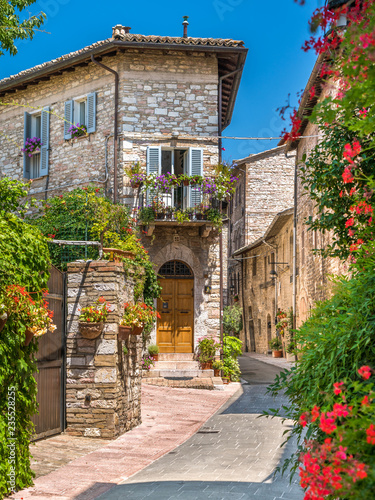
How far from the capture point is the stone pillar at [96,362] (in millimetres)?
9023

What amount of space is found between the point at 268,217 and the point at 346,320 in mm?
27665

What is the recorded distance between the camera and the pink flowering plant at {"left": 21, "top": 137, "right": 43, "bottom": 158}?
1805cm

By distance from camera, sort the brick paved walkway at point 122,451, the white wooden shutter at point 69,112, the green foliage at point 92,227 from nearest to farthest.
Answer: the brick paved walkway at point 122,451 < the green foliage at point 92,227 < the white wooden shutter at point 69,112

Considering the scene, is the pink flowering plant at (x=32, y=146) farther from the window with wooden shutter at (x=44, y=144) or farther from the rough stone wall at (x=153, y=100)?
the rough stone wall at (x=153, y=100)

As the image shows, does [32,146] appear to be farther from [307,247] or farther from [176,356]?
[307,247]

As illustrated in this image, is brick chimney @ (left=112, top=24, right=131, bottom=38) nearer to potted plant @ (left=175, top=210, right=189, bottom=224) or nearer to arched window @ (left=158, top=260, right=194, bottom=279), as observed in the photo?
potted plant @ (left=175, top=210, right=189, bottom=224)

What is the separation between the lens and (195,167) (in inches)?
636

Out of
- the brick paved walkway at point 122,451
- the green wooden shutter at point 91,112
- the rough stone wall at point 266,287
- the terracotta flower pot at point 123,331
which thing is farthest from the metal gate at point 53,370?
the rough stone wall at point 266,287

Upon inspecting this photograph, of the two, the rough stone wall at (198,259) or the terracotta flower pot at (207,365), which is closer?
the terracotta flower pot at (207,365)

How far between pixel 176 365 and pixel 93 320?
280 inches

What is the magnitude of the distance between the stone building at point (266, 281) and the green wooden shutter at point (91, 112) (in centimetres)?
827

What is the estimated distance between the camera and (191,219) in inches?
619

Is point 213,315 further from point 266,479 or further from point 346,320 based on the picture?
point 346,320

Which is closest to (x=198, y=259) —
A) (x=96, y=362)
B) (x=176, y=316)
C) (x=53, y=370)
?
(x=176, y=316)
